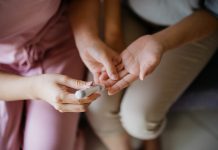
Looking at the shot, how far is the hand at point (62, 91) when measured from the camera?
584 millimetres

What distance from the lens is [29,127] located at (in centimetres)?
71

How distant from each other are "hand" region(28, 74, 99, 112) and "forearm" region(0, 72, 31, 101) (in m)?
0.03

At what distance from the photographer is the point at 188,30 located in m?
0.70

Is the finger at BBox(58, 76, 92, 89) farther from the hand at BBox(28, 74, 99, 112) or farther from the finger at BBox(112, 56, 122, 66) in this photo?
the finger at BBox(112, 56, 122, 66)

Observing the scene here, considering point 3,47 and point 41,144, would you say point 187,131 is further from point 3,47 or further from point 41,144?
point 3,47

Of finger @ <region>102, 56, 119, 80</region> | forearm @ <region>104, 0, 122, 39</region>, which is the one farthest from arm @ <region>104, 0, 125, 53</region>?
finger @ <region>102, 56, 119, 80</region>

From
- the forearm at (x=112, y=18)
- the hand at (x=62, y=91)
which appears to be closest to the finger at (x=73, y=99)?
the hand at (x=62, y=91)

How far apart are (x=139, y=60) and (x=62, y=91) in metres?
0.16

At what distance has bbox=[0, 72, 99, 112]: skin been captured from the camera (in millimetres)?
587

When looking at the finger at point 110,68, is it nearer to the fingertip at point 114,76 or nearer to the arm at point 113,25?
the fingertip at point 114,76

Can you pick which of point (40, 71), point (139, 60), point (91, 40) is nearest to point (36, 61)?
point (40, 71)

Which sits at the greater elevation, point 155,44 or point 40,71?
point 155,44

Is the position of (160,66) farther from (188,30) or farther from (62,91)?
(62,91)

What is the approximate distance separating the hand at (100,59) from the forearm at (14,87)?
5.1 inches
